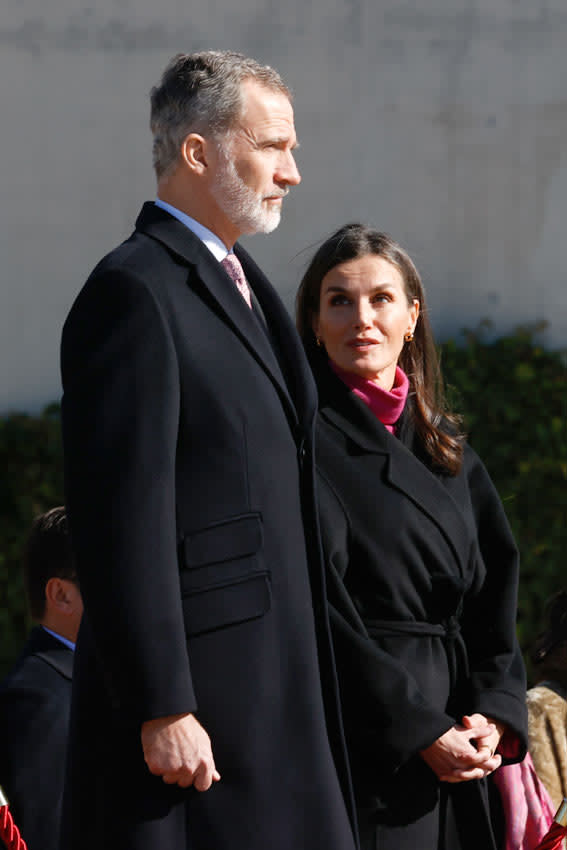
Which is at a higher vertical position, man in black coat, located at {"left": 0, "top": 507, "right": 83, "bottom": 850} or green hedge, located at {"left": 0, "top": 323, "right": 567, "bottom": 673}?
green hedge, located at {"left": 0, "top": 323, "right": 567, "bottom": 673}

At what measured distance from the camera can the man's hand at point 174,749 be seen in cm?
226

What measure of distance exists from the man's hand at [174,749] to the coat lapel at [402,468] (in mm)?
838

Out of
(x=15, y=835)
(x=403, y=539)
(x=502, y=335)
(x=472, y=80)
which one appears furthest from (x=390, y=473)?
(x=472, y=80)

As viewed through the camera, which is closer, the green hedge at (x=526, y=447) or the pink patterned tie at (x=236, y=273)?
the pink patterned tie at (x=236, y=273)

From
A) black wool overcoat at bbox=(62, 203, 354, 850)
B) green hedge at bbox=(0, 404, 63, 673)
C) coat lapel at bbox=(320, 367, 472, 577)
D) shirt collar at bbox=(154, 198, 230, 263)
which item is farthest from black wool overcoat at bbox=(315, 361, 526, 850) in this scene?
green hedge at bbox=(0, 404, 63, 673)

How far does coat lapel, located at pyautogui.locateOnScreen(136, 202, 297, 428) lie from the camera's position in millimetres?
2502

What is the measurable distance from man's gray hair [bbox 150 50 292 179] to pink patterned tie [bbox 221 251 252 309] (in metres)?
0.19

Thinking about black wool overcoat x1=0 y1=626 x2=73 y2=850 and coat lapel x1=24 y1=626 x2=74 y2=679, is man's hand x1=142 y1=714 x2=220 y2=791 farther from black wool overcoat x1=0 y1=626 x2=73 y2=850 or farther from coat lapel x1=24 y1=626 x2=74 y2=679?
coat lapel x1=24 y1=626 x2=74 y2=679

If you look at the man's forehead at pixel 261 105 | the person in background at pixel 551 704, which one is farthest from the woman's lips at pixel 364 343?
the person in background at pixel 551 704

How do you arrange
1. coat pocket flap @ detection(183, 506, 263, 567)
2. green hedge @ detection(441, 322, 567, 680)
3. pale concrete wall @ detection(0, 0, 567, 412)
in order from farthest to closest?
pale concrete wall @ detection(0, 0, 567, 412)
green hedge @ detection(441, 322, 567, 680)
coat pocket flap @ detection(183, 506, 263, 567)

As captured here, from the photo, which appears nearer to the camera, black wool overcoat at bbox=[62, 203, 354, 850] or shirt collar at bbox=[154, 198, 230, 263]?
black wool overcoat at bbox=[62, 203, 354, 850]

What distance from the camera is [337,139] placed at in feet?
21.5

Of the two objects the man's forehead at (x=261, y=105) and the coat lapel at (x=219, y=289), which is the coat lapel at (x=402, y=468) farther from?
the man's forehead at (x=261, y=105)

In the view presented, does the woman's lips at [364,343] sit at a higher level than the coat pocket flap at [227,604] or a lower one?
higher
